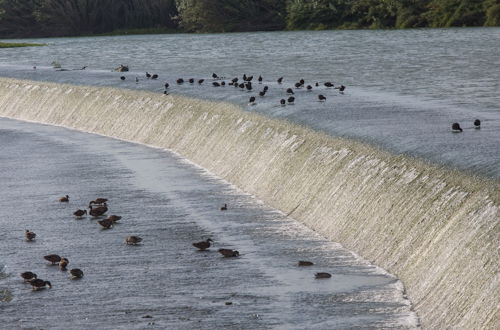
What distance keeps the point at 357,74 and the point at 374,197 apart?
23407 millimetres

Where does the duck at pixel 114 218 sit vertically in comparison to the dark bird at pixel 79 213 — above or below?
above

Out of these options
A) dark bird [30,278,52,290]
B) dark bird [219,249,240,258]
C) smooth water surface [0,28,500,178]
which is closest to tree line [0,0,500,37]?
smooth water surface [0,28,500,178]

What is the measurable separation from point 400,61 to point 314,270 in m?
31.2

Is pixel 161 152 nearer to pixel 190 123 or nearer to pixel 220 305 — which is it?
pixel 190 123

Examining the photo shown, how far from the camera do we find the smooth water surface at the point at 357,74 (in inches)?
746

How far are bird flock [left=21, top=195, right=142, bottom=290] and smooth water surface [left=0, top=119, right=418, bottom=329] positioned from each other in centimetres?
9

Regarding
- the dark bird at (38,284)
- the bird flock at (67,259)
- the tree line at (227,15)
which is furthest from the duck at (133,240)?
the tree line at (227,15)

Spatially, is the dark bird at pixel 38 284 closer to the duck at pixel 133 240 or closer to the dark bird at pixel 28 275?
the dark bird at pixel 28 275

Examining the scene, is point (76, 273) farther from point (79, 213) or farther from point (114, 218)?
point (79, 213)

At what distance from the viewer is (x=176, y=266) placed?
1492 cm

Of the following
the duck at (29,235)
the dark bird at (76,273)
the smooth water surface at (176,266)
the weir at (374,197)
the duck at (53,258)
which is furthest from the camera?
the duck at (29,235)

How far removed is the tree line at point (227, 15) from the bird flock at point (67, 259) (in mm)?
54507

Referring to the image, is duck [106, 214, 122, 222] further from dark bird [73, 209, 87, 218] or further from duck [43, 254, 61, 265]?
duck [43, 254, 61, 265]

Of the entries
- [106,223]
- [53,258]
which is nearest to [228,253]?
[53,258]
